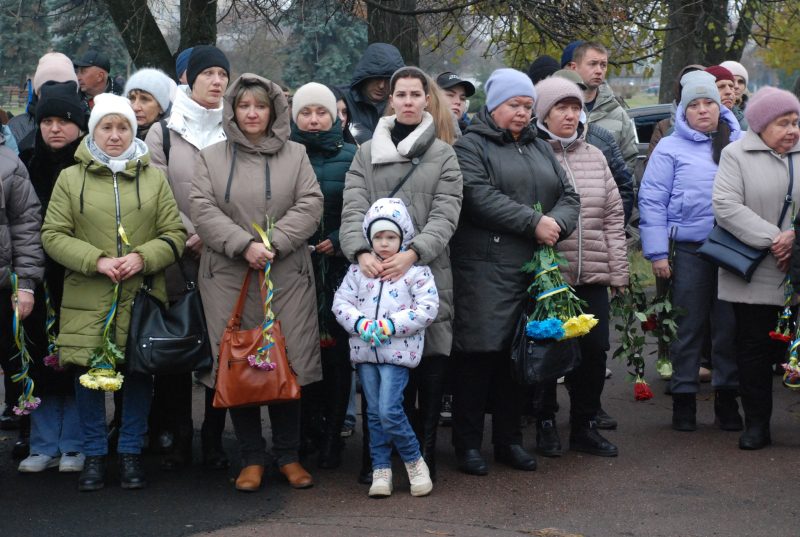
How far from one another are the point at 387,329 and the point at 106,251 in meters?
1.48

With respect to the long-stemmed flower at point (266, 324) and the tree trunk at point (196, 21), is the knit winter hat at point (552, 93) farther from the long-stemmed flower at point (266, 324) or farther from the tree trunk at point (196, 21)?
the tree trunk at point (196, 21)

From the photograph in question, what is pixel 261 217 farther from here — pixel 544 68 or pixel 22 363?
pixel 544 68

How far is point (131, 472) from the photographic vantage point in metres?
5.87

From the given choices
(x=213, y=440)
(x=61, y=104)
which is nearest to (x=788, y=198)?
(x=213, y=440)

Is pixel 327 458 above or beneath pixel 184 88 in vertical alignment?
beneath

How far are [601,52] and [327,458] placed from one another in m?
3.40

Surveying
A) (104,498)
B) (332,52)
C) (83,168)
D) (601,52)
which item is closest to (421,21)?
(601,52)

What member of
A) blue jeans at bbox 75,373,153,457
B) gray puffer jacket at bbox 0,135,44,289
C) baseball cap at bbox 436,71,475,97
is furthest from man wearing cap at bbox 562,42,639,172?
gray puffer jacket at bbox 0,135,44,289

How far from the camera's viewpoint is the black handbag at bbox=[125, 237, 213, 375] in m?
5.69

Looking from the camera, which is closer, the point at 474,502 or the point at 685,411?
the point at 474,502

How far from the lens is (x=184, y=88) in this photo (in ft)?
21.1

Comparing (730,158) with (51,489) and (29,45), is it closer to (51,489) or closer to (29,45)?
(51,489)

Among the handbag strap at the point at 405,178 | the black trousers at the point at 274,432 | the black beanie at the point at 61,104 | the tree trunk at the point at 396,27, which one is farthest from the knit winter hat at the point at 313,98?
the tree trunk at the point at 396,27

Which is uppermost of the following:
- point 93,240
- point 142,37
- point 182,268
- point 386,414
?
point 142,37
